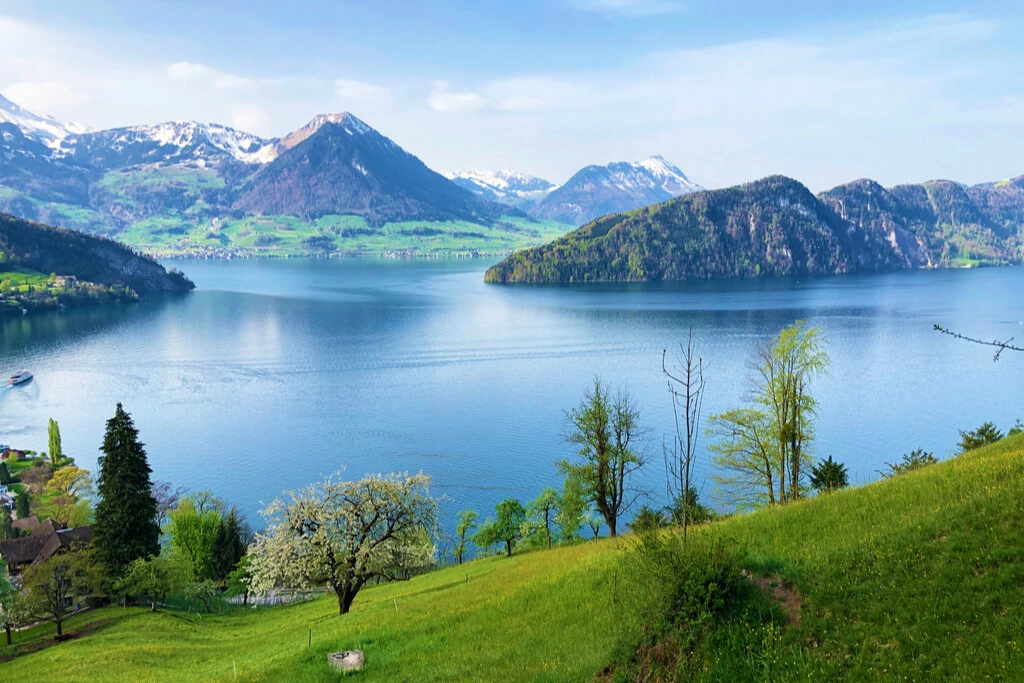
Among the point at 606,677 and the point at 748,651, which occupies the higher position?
the point at 748,651

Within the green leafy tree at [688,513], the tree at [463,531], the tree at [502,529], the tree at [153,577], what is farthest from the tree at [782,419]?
the tree at [153,577]

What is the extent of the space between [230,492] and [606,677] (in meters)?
70.1

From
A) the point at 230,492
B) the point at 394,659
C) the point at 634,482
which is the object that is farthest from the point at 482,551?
the point at 394,659

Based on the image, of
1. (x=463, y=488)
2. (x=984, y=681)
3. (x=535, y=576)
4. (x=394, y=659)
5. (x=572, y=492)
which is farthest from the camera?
(x=463, y=488)

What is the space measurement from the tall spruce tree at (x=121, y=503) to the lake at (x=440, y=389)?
2021 cm

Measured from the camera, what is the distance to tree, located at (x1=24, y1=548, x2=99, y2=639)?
44.2 meters

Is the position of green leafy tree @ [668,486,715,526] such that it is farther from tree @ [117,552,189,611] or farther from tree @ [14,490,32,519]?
tree @ [14,490,32,519]

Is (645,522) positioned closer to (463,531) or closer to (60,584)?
(463,531)

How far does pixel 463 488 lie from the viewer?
7138 cm

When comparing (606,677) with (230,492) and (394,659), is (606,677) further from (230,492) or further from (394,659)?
(230,492)

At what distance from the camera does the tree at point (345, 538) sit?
112 feet

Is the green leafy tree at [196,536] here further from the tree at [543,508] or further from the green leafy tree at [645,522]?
the green leafy tree at [645,522]

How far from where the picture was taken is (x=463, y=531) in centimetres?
5831

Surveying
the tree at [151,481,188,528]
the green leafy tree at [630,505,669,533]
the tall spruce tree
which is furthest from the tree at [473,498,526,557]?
the tree at [151,481,188,528]
